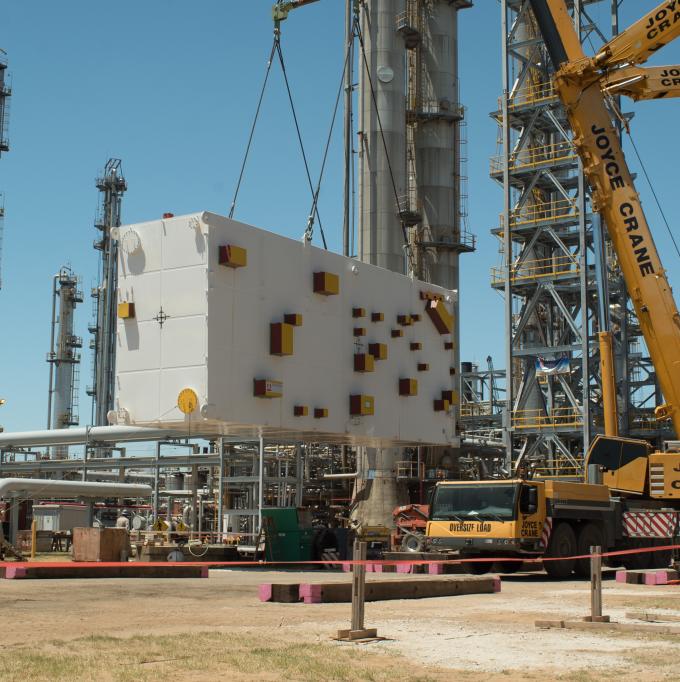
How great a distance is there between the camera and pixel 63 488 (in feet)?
130

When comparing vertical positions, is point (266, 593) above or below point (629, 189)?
below

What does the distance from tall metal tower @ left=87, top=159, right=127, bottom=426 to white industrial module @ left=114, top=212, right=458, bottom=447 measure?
53974 millimetres

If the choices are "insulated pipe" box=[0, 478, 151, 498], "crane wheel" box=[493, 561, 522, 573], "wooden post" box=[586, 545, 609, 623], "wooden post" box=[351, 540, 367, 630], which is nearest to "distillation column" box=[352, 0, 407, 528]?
"insulated pipe" box=[0, 478, 151, 498]

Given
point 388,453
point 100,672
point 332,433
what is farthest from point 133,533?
point 100,672

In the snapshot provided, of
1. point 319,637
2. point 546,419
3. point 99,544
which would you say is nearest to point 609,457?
point 99,544

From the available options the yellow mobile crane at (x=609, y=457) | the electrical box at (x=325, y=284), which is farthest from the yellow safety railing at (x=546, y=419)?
the electrical box at (x=325, y=284)

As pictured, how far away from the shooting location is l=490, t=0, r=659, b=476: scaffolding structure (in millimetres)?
49062

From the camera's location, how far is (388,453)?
47.8 m

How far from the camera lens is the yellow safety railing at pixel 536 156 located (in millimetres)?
51281

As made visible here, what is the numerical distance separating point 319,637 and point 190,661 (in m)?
2.60

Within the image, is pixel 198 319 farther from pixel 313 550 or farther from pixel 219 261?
pixel 313 550

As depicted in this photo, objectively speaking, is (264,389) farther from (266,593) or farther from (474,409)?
(474,409)

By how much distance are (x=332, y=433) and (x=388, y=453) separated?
18.5 metres

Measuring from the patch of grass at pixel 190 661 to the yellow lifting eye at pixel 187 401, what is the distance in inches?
521
